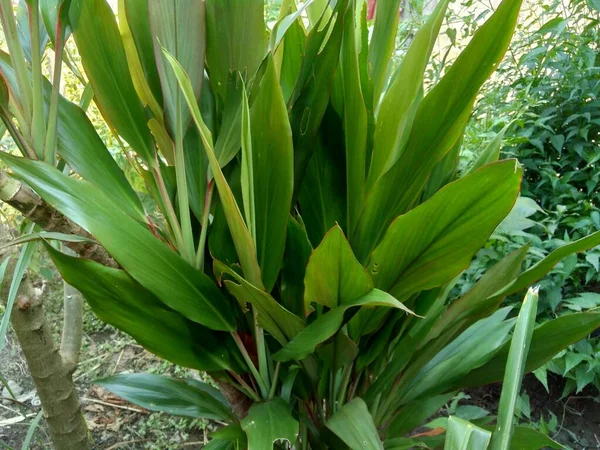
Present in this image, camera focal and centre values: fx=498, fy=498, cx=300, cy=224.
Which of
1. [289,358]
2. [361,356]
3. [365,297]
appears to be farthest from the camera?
[361,356]

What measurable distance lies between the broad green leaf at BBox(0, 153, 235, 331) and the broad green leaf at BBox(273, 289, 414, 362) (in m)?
0.10

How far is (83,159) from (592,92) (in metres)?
1.30

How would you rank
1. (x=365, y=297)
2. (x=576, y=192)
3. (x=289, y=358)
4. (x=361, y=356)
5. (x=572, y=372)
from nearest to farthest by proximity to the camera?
(x=365, y=297), (x=289, y=358), (x=361, y=356), (x=572, y=372), (x=576, y=192)

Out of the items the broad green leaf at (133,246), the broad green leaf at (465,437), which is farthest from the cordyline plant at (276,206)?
the broad green leaf at (465,437)

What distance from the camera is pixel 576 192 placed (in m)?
1.30

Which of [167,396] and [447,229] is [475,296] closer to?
[447,229]

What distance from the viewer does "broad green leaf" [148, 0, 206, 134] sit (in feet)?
1.82

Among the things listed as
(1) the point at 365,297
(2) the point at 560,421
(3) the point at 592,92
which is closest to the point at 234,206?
(1) the point at 365,297

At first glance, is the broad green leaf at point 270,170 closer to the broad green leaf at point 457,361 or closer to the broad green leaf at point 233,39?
the broad green leaf at point 233,39

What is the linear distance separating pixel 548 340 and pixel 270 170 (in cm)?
43

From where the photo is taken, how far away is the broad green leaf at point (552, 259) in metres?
0.54

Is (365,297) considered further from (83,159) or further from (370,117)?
(83,159)

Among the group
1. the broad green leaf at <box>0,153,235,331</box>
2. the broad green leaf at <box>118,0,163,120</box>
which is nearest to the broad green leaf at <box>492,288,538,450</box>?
the broad green leaf at <box>0,153,235,331</box>

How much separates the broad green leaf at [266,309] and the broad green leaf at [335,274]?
1.6 inches
